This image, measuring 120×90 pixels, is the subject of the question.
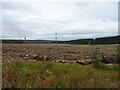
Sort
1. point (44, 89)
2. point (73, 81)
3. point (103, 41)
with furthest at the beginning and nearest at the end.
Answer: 1. point (103, 41)
2. point (73, 81)
3. point (44, 89)

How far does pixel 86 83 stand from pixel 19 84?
2.26 metres

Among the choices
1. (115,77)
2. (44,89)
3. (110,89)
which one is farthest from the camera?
(115,77)

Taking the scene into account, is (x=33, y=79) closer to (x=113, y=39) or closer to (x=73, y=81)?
(x=73, y=81)

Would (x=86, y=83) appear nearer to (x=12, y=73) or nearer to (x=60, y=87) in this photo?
(x=60, y=87)

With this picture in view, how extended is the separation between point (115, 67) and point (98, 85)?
4117 millimetres

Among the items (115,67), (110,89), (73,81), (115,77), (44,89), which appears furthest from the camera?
(115,67)

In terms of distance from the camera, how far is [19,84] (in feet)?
18.7

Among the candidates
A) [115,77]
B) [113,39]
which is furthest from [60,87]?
[113,39]

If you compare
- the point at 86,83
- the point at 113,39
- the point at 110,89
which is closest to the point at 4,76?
the point at 86,83

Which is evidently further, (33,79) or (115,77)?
(115,77)

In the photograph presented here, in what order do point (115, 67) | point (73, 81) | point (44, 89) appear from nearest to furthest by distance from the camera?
point (44, 89)
point (73, 81)
point (115, 67)

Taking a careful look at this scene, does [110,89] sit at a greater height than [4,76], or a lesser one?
lesser

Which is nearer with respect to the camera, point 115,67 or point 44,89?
point 44,89

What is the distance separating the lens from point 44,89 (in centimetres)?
554
